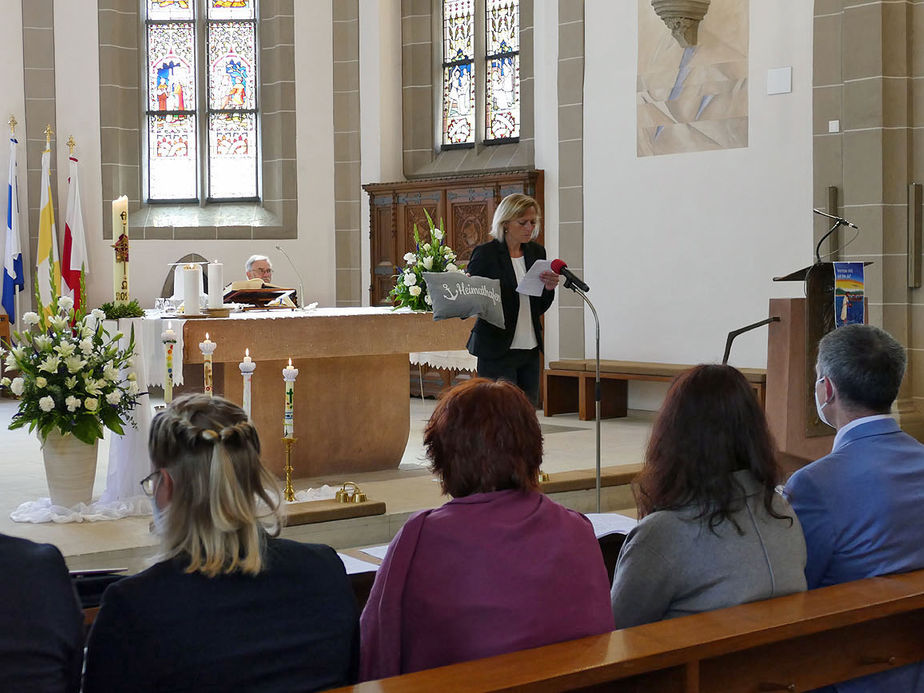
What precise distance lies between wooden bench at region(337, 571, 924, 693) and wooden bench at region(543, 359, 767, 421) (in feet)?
21.7

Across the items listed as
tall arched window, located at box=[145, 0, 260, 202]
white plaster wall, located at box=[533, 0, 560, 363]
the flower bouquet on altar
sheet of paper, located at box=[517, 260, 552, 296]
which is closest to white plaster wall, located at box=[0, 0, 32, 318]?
tall arched window, located at box=[145, 0, 260, 202]

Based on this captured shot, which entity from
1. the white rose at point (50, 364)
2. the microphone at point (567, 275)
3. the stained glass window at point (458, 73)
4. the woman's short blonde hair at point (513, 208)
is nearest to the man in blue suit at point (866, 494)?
the microphone at point (567, 275)

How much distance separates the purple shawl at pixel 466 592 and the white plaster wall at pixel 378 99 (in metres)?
9.61

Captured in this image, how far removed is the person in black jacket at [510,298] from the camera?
18.7 ft

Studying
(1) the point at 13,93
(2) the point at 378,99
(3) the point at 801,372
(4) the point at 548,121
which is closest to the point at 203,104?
(1) the point at 13,93

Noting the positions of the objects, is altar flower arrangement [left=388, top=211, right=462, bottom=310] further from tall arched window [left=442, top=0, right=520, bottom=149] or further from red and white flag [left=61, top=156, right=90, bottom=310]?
red and white flag [left=61, top=156, right=90, bottom=310]

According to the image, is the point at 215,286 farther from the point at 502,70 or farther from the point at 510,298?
the point at 502,70

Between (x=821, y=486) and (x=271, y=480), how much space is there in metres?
1.22

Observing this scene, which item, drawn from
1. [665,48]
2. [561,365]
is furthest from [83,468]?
[665,48]

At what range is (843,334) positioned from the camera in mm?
2668

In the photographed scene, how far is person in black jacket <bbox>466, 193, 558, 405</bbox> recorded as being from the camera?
18.7ft

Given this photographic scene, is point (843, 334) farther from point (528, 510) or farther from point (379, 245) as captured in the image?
point (379, 245)

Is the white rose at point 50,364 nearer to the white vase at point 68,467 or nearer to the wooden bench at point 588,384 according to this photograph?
the white vase at point 68,467

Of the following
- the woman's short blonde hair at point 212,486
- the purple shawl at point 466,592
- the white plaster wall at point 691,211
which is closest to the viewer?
the woman's short blonde hair at point 212,486
